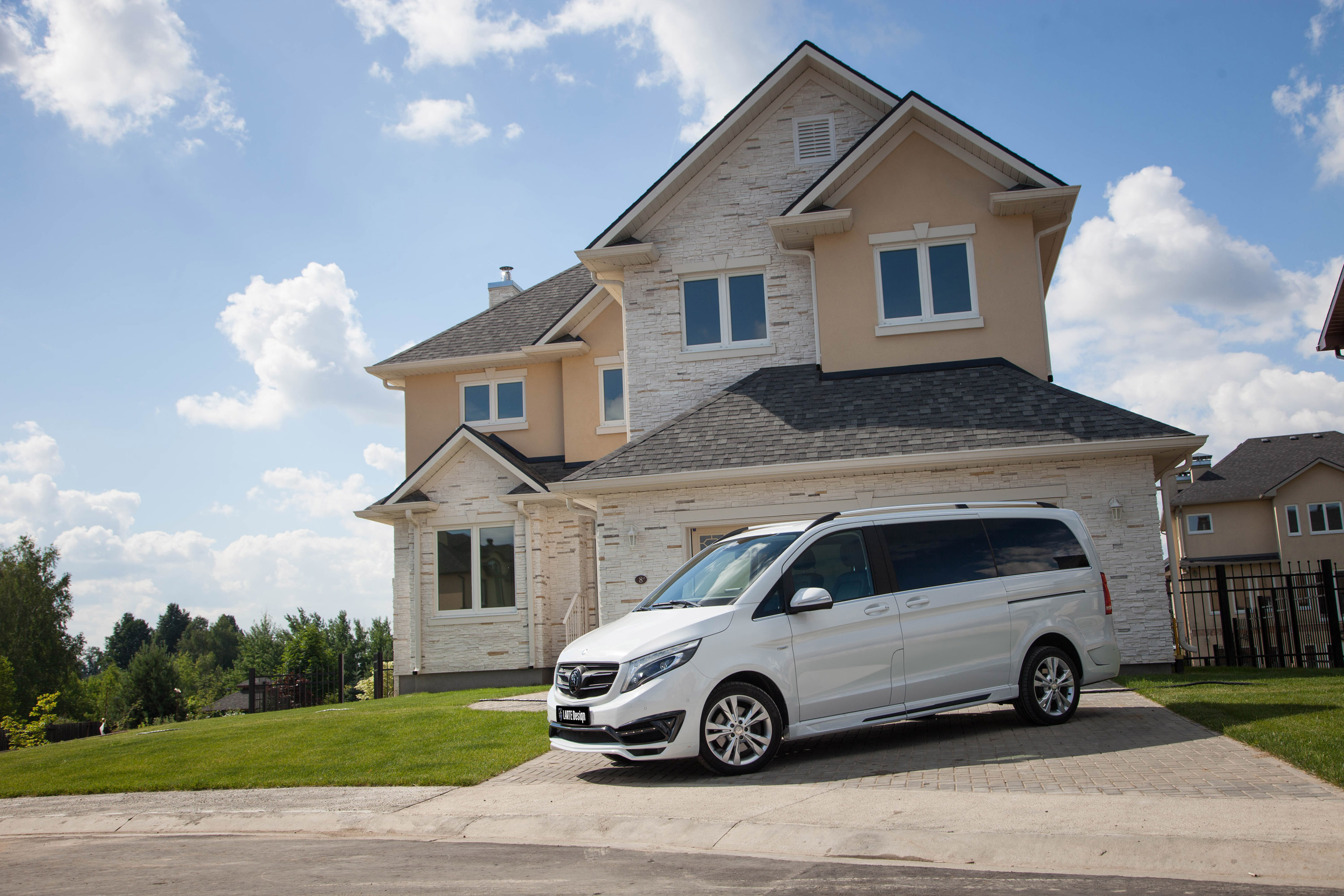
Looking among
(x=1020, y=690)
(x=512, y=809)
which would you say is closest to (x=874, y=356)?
(x=1020, y=690)

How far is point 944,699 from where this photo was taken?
321 inches

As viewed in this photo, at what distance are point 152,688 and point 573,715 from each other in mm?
46430

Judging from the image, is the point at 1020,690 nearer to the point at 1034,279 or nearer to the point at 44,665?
the point at 1034,279

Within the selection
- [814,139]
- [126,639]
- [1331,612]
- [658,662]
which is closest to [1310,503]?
[1331,612]

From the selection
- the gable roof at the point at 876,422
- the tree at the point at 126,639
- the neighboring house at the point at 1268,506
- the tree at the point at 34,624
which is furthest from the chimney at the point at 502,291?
the tree at the point at 126,639

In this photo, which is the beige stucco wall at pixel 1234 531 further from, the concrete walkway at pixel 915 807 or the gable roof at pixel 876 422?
the concrete walkway at pixel 915 807

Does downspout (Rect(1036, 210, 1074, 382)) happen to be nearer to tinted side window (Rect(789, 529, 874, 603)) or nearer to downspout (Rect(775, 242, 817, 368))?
downspout (Rect(775, 242, 817, 368))

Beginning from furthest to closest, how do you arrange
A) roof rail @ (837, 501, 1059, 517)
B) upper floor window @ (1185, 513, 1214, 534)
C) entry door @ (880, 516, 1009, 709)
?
upper floor window @ (1185, 513, 1214, 534) < roof rail @ (837, 501, 1059, 517) < entry door @ (880, 516, 1009, 709)

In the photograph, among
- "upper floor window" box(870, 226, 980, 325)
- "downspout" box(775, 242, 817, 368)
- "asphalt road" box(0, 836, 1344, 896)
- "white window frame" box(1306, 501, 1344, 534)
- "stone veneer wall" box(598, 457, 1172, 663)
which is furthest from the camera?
"white window frame" box(1306, 501, 1344, 534)

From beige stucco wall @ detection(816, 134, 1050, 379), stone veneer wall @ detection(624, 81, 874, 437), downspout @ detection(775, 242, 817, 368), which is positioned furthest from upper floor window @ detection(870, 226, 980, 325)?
stone veneer wall @ detection(624, 81, 874, 437)

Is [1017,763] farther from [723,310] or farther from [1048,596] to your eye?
[723,310]

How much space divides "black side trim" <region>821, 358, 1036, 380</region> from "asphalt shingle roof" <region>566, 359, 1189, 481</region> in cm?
3

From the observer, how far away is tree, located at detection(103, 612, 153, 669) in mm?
128125

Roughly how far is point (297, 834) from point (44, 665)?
56.0m
